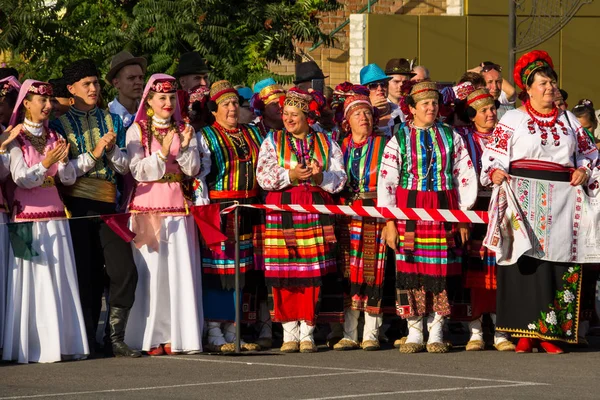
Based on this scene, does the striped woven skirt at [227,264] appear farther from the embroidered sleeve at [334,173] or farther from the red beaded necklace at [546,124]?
the red beaded necklace at [546,124]

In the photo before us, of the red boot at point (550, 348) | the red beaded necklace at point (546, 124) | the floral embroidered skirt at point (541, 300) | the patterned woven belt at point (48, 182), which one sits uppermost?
the red beaded necklace at point (546, 124)

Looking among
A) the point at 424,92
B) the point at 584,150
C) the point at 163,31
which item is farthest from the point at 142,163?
the point at 163,31

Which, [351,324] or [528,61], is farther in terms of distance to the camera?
[351,324]

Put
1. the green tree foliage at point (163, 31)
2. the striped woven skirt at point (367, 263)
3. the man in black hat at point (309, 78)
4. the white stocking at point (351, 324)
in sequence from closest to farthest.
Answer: the striped woven skirt at point (367, 263) → the white stocking at point (351, 324) → the man in black hat at point (309, 78) → the green tree foliage at point (163, 31)

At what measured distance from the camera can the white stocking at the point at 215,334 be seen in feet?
38.3

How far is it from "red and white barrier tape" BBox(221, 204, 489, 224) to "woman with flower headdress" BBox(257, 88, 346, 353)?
87 mm

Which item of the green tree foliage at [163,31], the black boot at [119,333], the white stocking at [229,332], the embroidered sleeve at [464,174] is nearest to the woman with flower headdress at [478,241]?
the embroidered sleeve at [464,174]

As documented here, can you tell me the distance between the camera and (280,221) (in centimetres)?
1161

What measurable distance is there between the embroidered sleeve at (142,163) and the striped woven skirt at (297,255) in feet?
3.02

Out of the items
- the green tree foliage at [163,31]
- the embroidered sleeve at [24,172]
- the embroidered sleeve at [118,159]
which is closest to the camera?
the embroidered sleeve at [24,172]

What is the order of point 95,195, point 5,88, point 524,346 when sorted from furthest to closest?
point 5,88 < point 524,346 < point 95,195

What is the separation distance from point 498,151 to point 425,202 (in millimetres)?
671

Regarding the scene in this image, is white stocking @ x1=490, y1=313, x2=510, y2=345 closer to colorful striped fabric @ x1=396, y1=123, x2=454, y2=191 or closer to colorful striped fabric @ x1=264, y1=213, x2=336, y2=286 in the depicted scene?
colorful striped fabric @ x1=396, y1=123, x2=454, y2=191

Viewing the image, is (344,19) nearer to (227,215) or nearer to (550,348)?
(227,215)
